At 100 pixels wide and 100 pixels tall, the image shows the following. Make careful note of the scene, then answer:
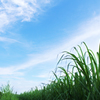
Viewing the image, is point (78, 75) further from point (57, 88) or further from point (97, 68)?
point (57, 88)

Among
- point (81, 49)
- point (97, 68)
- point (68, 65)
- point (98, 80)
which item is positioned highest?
point (81, 49)

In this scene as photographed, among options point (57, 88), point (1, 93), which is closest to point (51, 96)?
point (57, 88)

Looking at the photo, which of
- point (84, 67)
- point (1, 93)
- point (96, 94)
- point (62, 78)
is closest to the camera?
point (96, 94)

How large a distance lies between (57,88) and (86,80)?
113cm

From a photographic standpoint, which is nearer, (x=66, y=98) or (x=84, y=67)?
(x=84, y=67)

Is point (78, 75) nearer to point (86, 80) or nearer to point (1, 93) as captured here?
point (86, 80)

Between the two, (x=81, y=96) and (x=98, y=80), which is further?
(x=81, y=96)

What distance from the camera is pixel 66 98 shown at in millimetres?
2613

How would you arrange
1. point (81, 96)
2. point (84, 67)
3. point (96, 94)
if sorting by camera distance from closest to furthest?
point (96, 94), point (84, 67), point (81, 96)

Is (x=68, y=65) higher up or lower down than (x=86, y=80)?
higher up

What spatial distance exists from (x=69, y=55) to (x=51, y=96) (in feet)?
4.45

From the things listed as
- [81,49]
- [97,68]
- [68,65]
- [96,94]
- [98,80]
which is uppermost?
[81,49]

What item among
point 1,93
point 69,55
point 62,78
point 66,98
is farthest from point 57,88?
point 1,93

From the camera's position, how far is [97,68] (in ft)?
7.06
